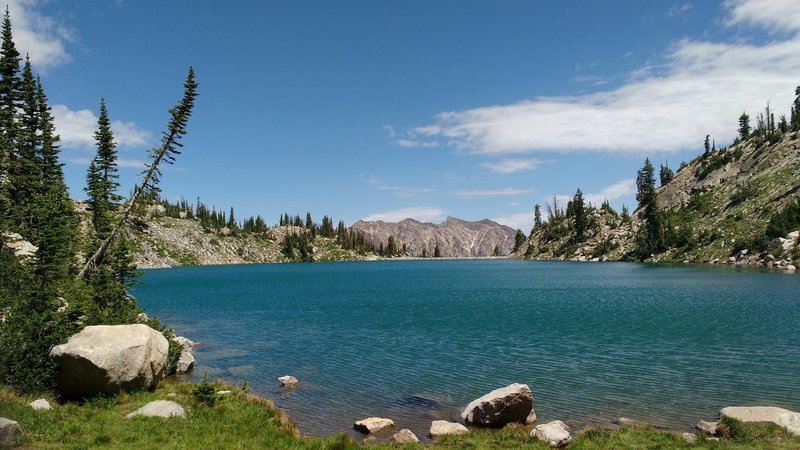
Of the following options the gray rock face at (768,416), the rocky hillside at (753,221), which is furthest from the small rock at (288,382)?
the rocky hillside at (753,221)

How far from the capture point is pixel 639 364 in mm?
36375

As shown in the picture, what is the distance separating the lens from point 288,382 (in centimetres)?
3319

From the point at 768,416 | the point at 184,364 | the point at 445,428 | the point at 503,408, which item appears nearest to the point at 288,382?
the point at 184,364

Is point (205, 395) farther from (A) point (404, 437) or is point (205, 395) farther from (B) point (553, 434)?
(B) point (553, 434)

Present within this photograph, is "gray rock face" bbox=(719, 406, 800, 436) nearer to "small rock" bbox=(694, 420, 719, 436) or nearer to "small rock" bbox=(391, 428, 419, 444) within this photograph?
"small rock" bbox=(694, 420, 719, 436)

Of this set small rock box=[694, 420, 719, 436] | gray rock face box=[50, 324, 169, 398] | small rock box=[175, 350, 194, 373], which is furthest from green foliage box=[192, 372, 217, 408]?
small rock box=[694, 420, 719, 436]

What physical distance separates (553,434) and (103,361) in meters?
21.3

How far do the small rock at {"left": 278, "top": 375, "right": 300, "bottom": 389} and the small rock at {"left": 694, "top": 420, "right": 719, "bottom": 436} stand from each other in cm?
2368

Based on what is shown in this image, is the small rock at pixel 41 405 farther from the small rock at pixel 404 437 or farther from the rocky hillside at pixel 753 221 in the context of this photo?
the rocky hillside at pixel 753 221

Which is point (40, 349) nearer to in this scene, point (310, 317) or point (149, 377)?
point (149, 377)

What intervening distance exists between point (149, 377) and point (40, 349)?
5190 millimetres

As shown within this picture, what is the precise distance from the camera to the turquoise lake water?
91.2 feet

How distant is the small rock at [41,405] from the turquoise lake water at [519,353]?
11.6 metres

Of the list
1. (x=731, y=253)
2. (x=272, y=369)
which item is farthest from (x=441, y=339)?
(x=731, y=253)
